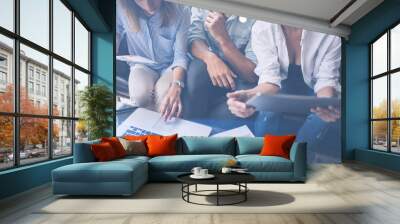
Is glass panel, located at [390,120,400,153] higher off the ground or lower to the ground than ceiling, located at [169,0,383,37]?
lower

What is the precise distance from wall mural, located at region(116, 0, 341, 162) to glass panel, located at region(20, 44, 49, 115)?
3.73 m

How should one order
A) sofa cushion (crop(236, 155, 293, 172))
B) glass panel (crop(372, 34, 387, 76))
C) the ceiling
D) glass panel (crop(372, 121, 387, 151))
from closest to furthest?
1. sofa cushion (crop(236, 155, 293, 172))
2. the ceiling
3. glass panel (crop(372, 121, 387, 151))
4. glass panel (crop(372, 34, 387, 76))

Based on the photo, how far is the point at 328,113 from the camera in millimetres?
10125

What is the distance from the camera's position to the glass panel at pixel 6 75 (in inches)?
194

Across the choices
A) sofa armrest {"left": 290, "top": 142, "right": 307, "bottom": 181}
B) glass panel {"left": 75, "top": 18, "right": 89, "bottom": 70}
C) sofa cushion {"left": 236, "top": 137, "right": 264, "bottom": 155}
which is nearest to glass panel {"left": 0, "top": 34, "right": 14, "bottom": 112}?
glass panel {"left": 75, "top": 18, "right": 89, "bottom": 70}

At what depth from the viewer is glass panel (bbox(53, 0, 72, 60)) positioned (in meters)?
6.81

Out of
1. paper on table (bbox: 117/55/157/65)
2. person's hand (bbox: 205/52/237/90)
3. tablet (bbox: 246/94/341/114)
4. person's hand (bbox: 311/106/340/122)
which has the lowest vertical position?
person's hand (bbox: 311/106/340/122)

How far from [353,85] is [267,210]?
6847 millimetres

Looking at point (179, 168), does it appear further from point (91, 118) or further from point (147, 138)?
point (91, 118)

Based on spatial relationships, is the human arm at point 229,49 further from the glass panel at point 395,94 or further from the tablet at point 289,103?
the glass panel at point 395,94

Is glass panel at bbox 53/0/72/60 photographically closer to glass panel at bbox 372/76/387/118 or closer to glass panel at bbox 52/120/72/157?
glass panel at bbox 52/120/72/157

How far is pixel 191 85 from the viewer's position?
1002 centimetres

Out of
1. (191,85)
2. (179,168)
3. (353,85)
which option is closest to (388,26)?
(353,85)

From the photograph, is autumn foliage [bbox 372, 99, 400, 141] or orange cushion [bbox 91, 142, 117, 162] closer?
orange cushion [bbox 91, 142, 117, 162]
